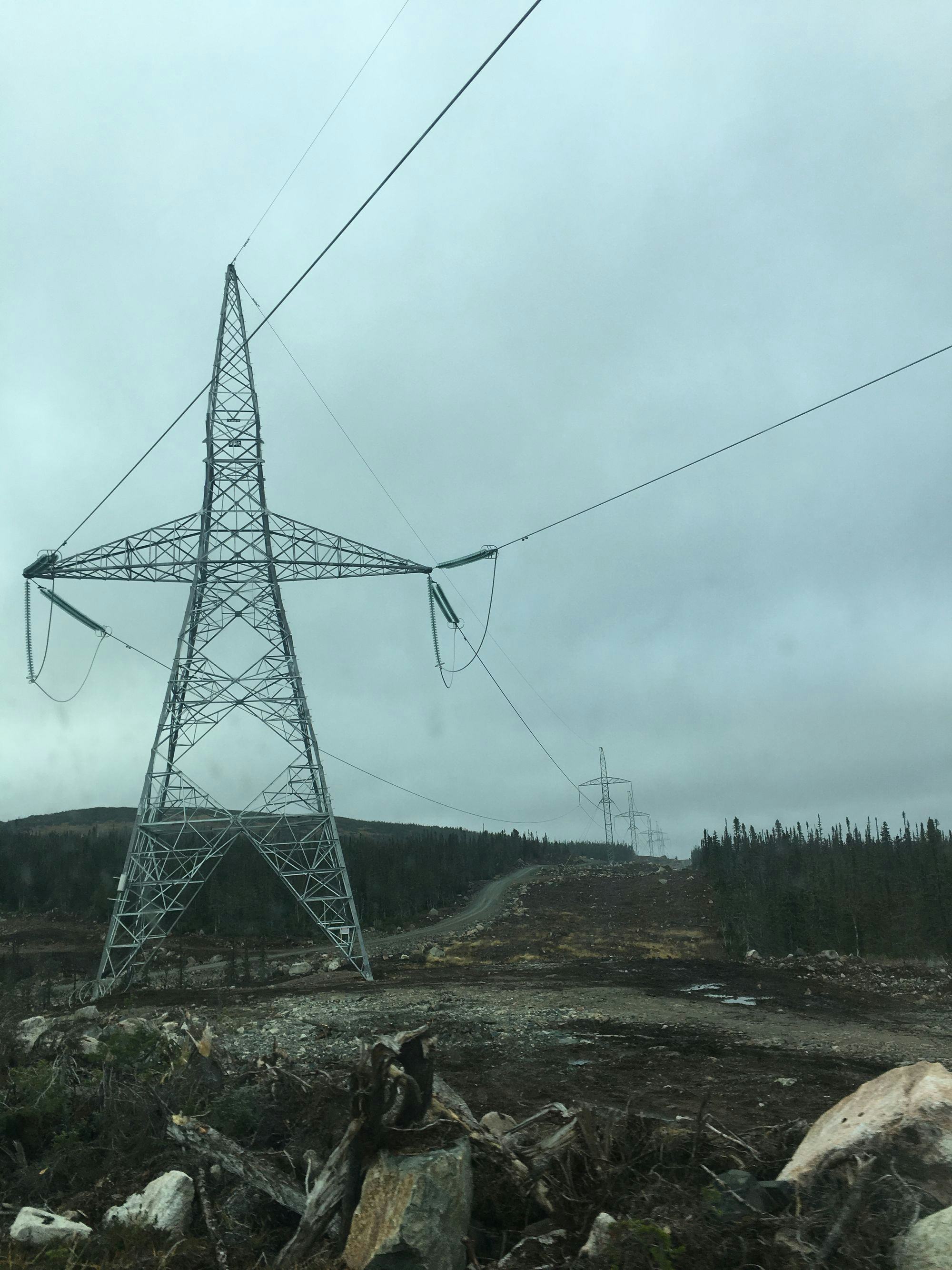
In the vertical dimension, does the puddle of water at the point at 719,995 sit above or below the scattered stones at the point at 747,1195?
below

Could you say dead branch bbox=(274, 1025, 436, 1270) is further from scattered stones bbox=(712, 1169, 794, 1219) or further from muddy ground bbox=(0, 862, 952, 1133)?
muddy ground bbox=(0, 862, 952, 1133)

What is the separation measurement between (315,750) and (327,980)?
7.22 meters

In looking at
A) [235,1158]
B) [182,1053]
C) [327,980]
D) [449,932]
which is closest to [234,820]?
[327,980]

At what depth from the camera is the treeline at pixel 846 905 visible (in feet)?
115

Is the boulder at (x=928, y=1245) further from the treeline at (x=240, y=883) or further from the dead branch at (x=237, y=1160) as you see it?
the treeline at (x=240, y=883)

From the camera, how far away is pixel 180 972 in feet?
85.7

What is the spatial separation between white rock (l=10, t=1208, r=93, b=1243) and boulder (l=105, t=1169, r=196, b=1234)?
30 centimetres

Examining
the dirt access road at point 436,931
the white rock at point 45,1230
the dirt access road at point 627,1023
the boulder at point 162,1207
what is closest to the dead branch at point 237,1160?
the boulder at point 162,1207

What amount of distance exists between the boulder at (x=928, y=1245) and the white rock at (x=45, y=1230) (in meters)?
6.04

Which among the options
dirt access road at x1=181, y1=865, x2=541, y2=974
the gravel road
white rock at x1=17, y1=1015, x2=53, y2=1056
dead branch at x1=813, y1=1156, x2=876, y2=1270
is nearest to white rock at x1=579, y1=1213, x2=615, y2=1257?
dead branch at x1=813, y1=1156, x2=876, y2=1270

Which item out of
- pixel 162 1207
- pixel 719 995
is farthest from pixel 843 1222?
pixel 719 995

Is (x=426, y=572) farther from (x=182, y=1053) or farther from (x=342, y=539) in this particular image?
(x=182, y=1053)

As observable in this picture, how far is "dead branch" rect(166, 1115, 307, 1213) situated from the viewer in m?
7.23

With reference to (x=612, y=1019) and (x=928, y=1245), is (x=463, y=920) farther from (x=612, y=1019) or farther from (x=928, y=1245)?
(x=928, y=1245)
